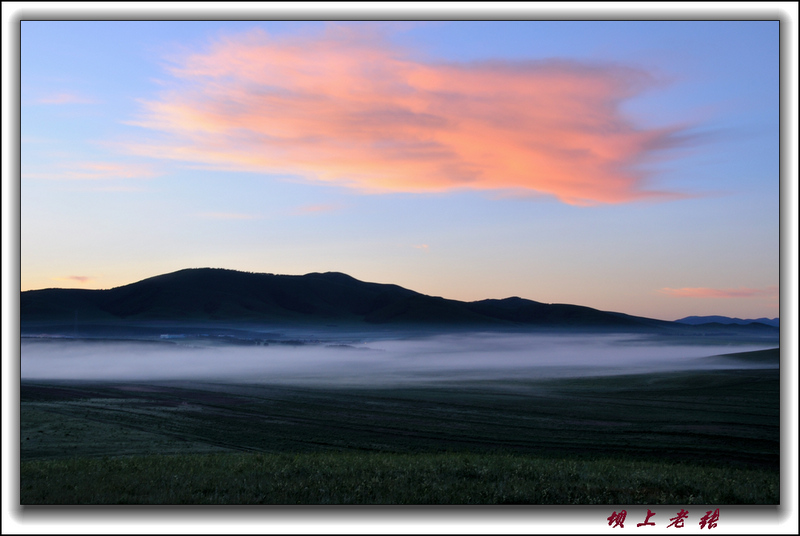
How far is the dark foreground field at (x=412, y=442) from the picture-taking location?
1216 centimetres

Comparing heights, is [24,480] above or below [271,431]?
above

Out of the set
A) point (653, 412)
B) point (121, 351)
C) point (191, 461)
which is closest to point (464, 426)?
point (653, 412)

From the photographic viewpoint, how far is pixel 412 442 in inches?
1088

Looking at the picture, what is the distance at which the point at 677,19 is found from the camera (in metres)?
13.4

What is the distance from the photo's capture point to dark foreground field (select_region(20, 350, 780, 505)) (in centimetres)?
1216

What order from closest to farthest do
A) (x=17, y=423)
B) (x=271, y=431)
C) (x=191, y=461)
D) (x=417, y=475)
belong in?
(x=17, y=423), (x=417, y=475), (x=191, y=461), (x=271, y=431)

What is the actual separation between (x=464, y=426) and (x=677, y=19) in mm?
24334

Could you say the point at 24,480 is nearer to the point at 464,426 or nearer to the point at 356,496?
the point at 356,496

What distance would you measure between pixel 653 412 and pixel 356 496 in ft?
95.8

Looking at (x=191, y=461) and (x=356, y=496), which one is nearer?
(x=356, y=496)

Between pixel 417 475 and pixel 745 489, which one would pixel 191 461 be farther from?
pixel 745 489

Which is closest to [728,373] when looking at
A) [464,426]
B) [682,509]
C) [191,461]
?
[464,426]

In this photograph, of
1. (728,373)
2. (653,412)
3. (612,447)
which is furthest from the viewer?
(728,373)

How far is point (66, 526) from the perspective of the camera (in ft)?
37.7
